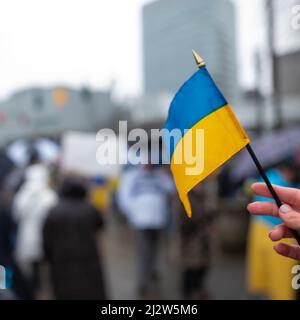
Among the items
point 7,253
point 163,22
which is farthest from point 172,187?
point 163,22

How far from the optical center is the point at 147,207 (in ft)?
14.0

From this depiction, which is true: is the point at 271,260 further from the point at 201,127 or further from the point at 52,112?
the point at 52,112

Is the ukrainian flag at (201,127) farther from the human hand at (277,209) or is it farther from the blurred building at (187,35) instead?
the blurred building at (187,35)

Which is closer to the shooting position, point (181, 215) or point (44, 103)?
point (181, 215)

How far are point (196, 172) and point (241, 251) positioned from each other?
180 inches

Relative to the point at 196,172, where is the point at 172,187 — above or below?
below

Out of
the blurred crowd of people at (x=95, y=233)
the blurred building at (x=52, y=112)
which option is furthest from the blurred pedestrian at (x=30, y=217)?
the blurred building at (x=52, y=112)

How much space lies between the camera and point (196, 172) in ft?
4.01

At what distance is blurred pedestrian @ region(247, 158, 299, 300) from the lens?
8.55ft

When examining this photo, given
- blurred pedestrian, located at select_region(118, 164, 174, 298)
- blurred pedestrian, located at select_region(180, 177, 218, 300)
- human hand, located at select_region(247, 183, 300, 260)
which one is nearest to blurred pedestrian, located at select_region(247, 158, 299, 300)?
blurred pedestrian, located at select_region(180, 177, 218, 300)

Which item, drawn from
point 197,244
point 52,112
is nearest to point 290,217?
point 197,244
